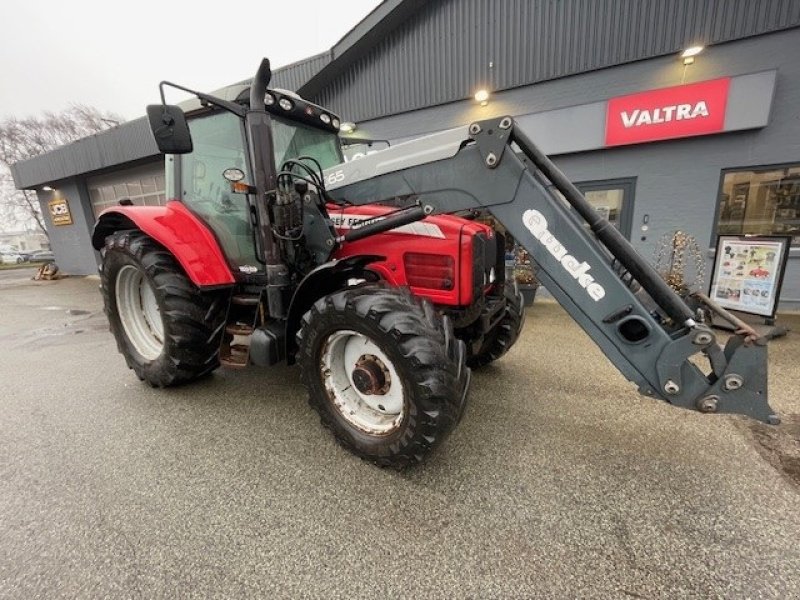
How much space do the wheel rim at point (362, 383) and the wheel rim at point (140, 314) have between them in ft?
5.95

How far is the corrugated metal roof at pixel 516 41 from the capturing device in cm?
450

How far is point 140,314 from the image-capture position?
3.08 meters

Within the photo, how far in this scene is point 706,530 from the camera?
1.53 m

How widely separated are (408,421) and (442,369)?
33 centimetres

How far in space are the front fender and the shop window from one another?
20.5 ft

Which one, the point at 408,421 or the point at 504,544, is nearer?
the point at 504,544

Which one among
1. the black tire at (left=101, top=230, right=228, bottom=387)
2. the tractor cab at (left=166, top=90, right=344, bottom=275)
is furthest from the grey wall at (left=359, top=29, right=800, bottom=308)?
the black tire at (left=101, top=230, right=228, bottom=387)

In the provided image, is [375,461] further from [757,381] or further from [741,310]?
[741,310]

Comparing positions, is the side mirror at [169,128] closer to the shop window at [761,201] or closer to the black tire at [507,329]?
the black tire at [507,329]

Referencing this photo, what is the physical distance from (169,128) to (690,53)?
19.6 feet

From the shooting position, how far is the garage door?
31.6 ft

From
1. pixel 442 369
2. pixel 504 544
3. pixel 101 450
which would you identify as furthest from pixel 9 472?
pixel 504 544

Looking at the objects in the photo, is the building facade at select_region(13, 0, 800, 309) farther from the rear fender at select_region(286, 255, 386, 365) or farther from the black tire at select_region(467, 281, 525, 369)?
the rear fender at select_region(286, 255, 386, 365)

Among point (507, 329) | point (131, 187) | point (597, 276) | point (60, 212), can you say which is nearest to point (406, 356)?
point (597, 276)
